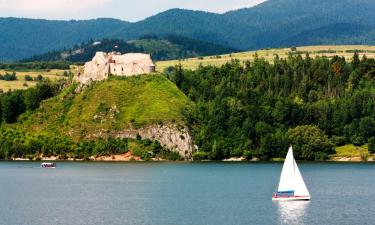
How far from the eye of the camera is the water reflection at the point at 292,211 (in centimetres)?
9631

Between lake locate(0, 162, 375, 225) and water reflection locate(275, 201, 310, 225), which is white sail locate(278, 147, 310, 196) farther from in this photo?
lake locate(0, 162, 375, 225)

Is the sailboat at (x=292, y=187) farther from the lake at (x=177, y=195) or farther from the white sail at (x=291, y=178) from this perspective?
the lake at (x=177, y=195)

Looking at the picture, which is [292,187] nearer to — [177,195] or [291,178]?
[291,178]

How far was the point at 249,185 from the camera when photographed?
142125mm

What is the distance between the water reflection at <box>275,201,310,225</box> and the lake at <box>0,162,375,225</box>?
5.1 inches

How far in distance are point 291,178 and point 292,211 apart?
31.1 ft

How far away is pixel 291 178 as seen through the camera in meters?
114

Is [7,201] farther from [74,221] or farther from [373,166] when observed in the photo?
[373,166]

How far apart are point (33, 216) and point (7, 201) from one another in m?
18.1

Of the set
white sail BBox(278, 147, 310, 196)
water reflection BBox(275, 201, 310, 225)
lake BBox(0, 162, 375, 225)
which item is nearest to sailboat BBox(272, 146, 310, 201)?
white sail BBox(278, 147, 310, 196)

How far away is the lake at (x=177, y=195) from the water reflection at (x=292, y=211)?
5.1 inches

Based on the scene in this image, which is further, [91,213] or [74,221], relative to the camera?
[91,213]

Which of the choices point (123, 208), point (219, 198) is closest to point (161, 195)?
point (219, 198)

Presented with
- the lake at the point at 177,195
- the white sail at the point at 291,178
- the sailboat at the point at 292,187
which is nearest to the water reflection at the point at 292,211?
the lake at the point at 177,195
